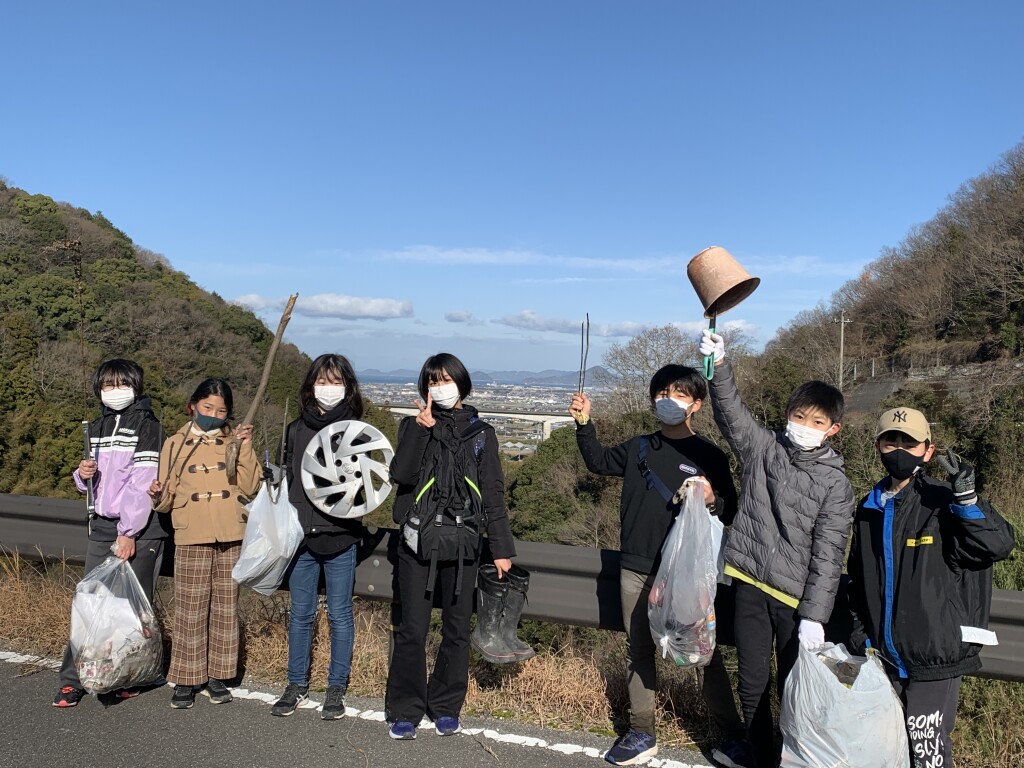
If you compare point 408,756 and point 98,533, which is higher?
point 98,533

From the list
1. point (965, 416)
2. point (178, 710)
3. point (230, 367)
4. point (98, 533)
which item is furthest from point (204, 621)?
point (230, 367)

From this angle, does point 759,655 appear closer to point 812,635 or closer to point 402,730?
point 812,635

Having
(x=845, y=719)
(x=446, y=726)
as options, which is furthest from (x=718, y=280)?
(x=446, y=726)

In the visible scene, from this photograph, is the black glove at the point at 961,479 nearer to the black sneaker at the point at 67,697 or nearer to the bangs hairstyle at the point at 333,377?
the bangs hairstyle at the point at 333,377

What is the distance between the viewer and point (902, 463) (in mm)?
3068

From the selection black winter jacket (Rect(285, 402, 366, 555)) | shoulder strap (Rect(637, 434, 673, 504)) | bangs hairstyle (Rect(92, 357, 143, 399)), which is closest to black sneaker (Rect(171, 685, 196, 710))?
black winter jacket (Rect(285, 402, 366, 555))

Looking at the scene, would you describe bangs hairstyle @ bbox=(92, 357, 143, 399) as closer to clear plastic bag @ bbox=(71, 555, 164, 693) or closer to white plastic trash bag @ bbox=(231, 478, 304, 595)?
clear plastic bag @ bbox=(71, 555, 164, 693)

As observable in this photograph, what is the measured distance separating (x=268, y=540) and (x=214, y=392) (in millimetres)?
886

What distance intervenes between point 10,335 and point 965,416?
156 feet

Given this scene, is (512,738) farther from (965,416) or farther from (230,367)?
(230,367)

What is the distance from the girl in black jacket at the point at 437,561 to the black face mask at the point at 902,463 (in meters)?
1.66

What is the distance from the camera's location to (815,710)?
9.57 ft

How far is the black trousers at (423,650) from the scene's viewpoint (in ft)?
12.4

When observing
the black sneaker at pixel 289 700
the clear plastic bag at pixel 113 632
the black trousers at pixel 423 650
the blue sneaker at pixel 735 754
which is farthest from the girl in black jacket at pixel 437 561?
the clear plastic bag at pixel 113 632
